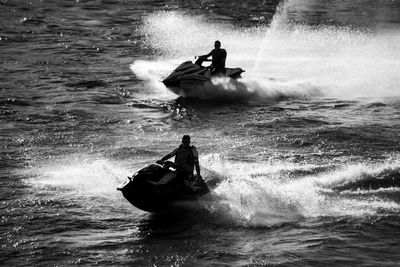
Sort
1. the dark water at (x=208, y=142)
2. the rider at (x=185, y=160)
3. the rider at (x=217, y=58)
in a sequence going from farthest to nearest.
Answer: the rider at (x=217, y=58) < the rider at (x=185, y=160) < the dark water at (x=208, y=142)

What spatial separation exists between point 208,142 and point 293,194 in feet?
24.1

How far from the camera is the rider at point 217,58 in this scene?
36.2m

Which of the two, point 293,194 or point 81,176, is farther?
point 81,176

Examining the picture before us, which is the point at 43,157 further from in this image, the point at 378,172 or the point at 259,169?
the point at 378,172

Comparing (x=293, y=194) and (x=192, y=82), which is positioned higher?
(x=192, y=82)

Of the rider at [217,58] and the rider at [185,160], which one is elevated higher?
the rider at [217,58]

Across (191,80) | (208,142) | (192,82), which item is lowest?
(208,142)

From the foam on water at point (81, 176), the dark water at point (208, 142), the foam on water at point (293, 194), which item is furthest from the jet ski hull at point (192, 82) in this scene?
the foam on water at point (293, 194)

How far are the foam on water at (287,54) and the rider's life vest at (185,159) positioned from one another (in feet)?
50.0

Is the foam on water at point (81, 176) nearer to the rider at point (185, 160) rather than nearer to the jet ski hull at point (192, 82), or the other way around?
the rider at point (185, 160)

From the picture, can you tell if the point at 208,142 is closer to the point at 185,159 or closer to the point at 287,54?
the point at 185,159

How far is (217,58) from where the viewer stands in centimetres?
3659

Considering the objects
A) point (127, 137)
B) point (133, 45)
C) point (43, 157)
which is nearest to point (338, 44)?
point (133, 45)

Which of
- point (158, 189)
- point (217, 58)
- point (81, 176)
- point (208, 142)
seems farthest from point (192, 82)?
point (158, 189)
